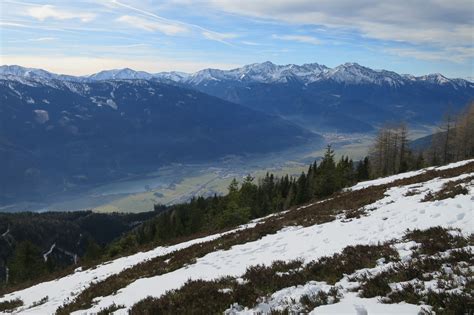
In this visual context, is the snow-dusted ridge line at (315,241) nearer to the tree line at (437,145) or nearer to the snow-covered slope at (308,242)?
the snow-covered slope at (308,242)

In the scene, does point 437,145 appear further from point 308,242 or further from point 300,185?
point 308,242

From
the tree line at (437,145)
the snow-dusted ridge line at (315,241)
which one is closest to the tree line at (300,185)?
the tree line at (437,145)

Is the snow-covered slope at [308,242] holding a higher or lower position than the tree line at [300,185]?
higher

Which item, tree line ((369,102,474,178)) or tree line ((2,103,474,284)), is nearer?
tree line ((2,103,474,284))

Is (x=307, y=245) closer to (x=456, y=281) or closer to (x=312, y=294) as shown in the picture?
(x=312, y=294)

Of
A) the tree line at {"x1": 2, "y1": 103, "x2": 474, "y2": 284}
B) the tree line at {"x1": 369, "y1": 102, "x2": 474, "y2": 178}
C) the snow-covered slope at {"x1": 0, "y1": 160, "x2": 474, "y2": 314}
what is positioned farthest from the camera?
the tree line at {"x1": 369, "y1": 102, "x2": 474, "y2": 178}

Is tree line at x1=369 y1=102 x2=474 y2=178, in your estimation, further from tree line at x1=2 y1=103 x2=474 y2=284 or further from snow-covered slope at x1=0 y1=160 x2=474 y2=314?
snow-covered slope at x1=0 y1=160 x2=474 y2=314

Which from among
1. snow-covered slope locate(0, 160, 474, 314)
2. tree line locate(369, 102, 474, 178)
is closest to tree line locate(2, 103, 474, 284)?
tree line locate(369, 102, 474, 178)

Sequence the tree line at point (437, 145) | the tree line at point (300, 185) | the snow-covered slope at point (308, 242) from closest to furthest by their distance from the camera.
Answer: the snow-covered slope at point (308, 242) → the tree line at point (300, 185) → the tree line at point (437, 145)

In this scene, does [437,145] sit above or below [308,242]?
below

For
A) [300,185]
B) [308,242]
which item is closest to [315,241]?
[308,242]

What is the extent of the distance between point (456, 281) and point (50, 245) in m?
199

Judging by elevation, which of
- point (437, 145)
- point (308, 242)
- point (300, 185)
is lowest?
point (300, 185)

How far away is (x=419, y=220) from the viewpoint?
15.3m
